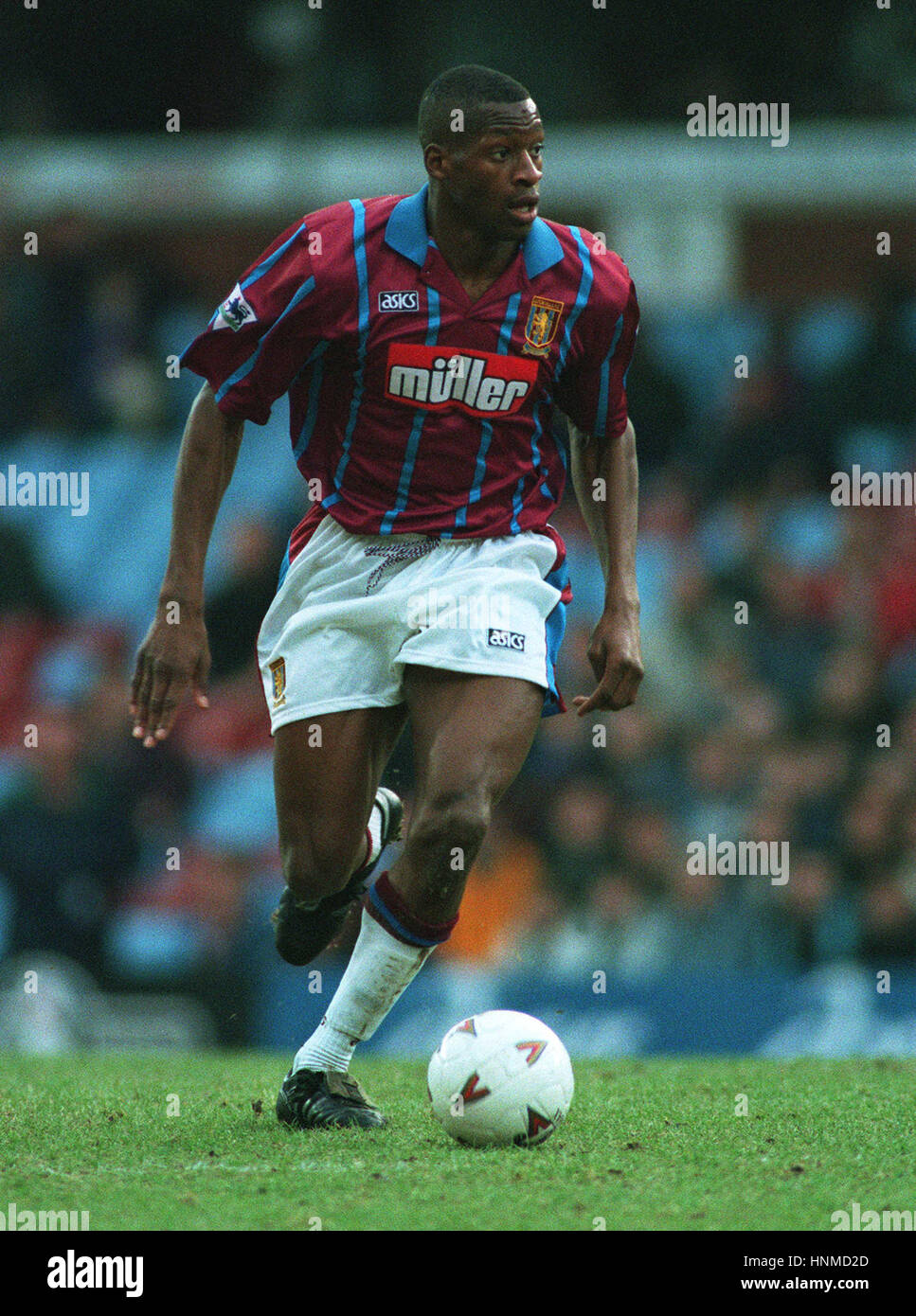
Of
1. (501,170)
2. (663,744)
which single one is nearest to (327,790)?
(501,170)

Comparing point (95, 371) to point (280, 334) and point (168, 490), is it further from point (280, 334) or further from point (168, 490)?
point (280, 334)

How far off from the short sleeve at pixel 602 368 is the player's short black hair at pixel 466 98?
616 mm

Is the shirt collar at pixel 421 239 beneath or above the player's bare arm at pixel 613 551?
above

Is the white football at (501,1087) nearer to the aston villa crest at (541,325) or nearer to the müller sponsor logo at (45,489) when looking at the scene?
the aston villa crest at (541,325)

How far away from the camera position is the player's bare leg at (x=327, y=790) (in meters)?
5.20

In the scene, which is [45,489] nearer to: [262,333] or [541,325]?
[262,333]

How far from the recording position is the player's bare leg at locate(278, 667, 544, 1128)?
485 cm

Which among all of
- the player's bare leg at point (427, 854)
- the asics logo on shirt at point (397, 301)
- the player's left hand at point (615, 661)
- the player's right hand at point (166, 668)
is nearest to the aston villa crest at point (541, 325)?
the asics logo on shirt at point (397, 301)

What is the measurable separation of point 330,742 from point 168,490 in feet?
31.1

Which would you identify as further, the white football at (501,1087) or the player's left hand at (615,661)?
the player's left hand at (615,661)

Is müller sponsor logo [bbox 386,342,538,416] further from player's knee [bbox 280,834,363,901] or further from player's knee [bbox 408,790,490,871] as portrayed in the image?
player's knee [bbox 280,834,363,901]

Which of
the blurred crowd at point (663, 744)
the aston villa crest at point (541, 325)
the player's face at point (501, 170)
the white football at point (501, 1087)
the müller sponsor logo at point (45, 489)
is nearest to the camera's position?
the white football at point (501, 1087)

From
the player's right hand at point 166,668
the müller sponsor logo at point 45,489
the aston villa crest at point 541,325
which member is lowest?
the player's right hand at point 166,668

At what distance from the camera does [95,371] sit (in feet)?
47.0
